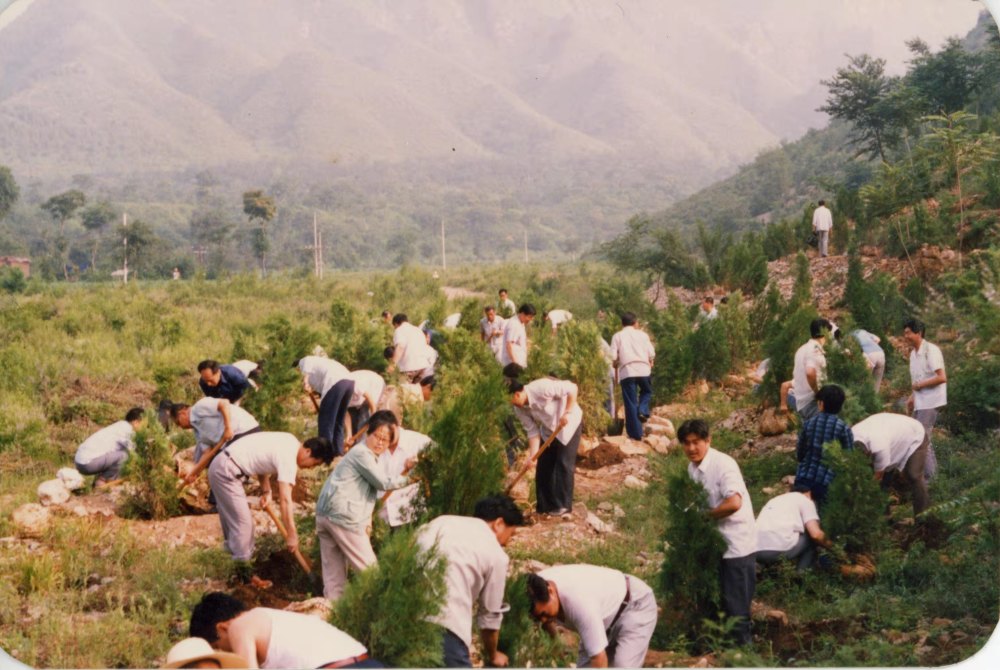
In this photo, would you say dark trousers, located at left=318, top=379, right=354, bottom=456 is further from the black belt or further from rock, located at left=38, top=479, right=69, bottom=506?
the black belt

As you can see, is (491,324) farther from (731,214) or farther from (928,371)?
(731,214)

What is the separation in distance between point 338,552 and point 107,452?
382cm

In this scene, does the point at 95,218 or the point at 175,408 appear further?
the point at 95,218

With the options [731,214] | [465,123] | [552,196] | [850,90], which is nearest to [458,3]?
[465,123]

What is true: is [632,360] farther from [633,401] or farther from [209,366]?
[209,366]

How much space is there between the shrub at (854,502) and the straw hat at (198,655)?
12.4 ft

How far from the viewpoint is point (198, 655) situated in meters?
3.82

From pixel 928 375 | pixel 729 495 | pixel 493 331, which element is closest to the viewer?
pixel 729 495

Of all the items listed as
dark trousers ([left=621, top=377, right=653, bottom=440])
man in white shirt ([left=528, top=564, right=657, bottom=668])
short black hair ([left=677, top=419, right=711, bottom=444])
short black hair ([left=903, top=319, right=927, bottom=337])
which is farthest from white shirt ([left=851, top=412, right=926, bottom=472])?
dark trousers ([left=621, top=377, right=653, bottom=440])

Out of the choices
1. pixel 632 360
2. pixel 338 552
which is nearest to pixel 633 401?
pixel 632 360

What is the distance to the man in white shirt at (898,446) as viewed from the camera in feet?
21.4

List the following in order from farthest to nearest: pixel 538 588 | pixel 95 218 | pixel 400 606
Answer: pixel 95 218 < pixel 538 588 < pixel 400 606

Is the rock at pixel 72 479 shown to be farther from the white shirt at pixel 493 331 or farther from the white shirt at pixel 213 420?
the white shirt at pixel 493 331

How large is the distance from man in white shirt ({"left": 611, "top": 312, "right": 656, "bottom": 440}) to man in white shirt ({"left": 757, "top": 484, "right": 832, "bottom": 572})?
11.4ft
